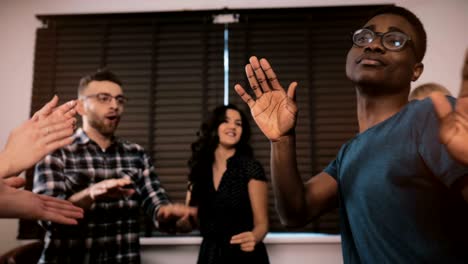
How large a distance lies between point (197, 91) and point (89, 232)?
55.1 inches

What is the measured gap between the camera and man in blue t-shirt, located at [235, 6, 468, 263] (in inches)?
31.1

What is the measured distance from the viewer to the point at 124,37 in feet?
10.3

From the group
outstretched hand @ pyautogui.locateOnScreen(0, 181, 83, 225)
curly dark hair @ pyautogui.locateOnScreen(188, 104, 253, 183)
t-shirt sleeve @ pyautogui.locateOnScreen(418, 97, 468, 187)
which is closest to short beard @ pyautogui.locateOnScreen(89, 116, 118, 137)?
curly dark hair @ pyautogui.locateOnScreen(188, 104, 253, 183)

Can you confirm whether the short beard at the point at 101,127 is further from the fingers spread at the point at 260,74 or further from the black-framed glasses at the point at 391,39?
the black-framed glasses at the point at 391,39

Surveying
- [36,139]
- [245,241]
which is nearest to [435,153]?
[36,139]

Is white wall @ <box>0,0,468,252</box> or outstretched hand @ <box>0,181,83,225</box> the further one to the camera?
white wall @ <box>0,0,468,252</box>

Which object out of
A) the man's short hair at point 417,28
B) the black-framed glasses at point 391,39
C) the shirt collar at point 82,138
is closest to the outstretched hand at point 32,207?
the shirt collar at point 82,138

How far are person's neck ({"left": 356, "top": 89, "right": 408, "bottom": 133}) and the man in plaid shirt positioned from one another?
1.12 meters

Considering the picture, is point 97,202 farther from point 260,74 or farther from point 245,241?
point 260,74

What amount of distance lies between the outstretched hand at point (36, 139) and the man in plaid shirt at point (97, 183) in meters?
0.55

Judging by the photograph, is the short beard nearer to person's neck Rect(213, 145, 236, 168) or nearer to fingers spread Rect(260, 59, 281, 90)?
person's neck Rect(213, 145, 236, 168)

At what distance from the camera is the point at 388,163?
0.88 m

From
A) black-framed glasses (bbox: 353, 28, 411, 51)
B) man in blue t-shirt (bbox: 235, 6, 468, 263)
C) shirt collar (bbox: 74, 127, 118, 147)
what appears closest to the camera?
man in blue t-shirt (bbox: 235, 6, 468, 263)

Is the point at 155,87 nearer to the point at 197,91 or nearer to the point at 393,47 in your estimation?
the point at 197,91
